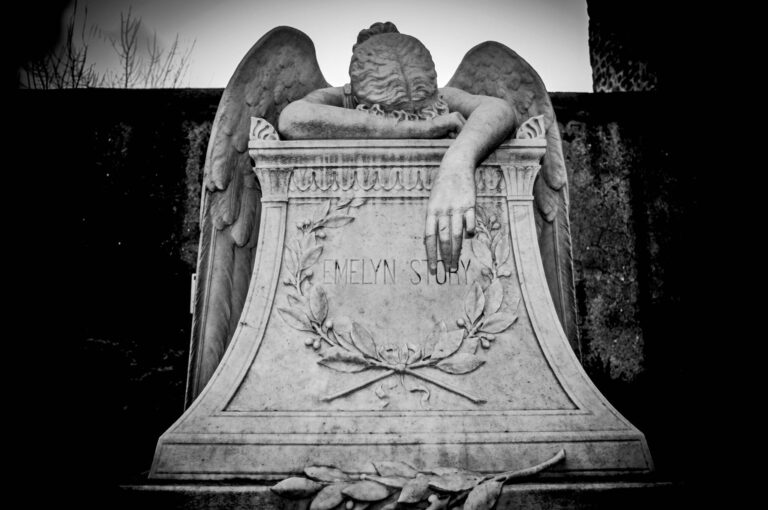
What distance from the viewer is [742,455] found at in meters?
2.36

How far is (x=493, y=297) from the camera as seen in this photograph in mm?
2240

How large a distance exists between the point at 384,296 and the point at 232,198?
2.68 ft

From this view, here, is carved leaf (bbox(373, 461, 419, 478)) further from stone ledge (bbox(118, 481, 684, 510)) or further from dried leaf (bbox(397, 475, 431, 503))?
stone ledge (bbox(118, 481, 684, 510))

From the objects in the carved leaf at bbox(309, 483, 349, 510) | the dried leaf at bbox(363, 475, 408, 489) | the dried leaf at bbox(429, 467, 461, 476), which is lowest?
the carved leaf at bbox(309, 483, 349, 510)

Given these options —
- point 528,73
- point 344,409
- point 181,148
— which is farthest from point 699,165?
point 181,148

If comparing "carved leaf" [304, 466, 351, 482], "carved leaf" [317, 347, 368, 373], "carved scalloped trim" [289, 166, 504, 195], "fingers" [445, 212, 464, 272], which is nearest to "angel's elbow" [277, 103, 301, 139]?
"carved scalloped trim" [289, 166, 504, 195]

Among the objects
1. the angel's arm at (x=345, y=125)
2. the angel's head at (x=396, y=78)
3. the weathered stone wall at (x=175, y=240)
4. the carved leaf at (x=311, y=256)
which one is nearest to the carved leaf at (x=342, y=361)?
the carved leaf at (x=311, y=256)

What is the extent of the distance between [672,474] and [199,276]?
6.18 feet

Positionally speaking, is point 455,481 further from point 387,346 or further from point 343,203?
point 343,203

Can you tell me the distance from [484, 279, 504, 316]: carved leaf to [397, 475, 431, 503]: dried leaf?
689mm

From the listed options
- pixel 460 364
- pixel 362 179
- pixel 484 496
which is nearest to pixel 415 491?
pixel 484 496

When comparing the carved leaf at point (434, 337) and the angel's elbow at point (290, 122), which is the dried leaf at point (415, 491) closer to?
the carved leaf at point (434, 337)

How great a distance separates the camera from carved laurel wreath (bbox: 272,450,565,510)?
176cm

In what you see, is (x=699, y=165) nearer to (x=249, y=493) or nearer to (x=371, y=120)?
(x=371, y=120)
